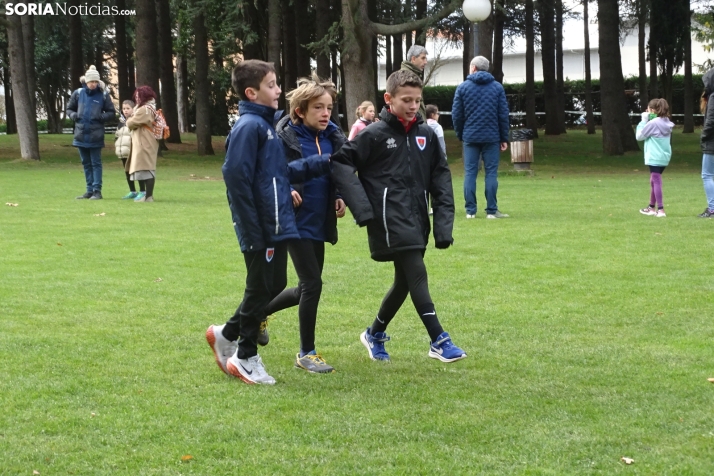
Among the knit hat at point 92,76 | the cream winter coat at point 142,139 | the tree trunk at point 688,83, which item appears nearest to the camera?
the cream winter coat at point 142,139

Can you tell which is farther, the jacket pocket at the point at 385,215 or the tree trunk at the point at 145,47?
the tree trunk at the point at 145,47

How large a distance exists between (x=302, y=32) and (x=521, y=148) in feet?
38.0

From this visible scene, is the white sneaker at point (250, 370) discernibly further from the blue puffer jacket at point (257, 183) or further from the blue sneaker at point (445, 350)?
the blue sneaker at point (445, 350)

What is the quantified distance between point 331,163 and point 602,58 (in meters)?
22.8

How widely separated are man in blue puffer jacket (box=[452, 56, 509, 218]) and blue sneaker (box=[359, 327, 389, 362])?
7.34m

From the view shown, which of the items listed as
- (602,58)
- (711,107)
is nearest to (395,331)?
(711,107)

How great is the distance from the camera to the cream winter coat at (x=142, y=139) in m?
15.6

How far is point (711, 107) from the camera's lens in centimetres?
1263

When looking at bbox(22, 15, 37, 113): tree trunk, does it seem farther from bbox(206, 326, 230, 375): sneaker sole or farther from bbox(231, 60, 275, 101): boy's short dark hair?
bbox(231, 60, 275, 101): boy's short dark hair

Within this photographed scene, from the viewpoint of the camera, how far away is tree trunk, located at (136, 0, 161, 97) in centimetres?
2703

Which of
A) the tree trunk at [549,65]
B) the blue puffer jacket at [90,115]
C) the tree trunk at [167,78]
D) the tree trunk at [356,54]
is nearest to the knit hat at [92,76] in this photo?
the blue puffer jacket at [90,115]

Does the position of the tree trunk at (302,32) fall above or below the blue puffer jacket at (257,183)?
above

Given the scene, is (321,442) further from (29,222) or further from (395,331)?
(29,222)

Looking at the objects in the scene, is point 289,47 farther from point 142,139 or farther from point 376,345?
point 376,345
